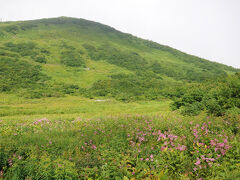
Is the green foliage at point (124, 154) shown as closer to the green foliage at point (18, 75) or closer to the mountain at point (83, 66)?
the mountain at point (83, 66)

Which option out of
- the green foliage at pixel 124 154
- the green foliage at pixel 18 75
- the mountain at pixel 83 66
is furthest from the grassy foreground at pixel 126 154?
the green foliage at pixel 18 75

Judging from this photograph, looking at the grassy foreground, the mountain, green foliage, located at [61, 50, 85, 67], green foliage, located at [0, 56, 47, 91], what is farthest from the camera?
green foliage, located at [61, 50, 85, 67]

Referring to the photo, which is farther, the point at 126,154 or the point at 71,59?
the point at 71,59

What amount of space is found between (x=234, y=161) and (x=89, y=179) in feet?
12.5

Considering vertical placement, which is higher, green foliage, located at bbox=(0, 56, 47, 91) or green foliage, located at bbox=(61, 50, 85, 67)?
green foliage, located at bbox=(61, 50, 85, 67)

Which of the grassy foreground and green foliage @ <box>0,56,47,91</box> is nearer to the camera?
the grassy foreground

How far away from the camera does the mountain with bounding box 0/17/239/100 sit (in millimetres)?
29641

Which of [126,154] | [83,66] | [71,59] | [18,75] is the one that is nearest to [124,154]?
[126,154]

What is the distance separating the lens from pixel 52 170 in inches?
167

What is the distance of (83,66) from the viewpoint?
152ft

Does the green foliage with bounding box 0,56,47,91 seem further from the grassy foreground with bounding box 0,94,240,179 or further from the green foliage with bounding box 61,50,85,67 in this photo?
the grassy foreground with bounding box 0,94,240,179

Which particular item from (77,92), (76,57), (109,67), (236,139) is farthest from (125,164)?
(76,57)

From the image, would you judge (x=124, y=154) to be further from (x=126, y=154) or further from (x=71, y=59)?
(x=71, y=59)

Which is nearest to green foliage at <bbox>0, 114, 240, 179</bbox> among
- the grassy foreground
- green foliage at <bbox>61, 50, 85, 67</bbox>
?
the grassy foreground
